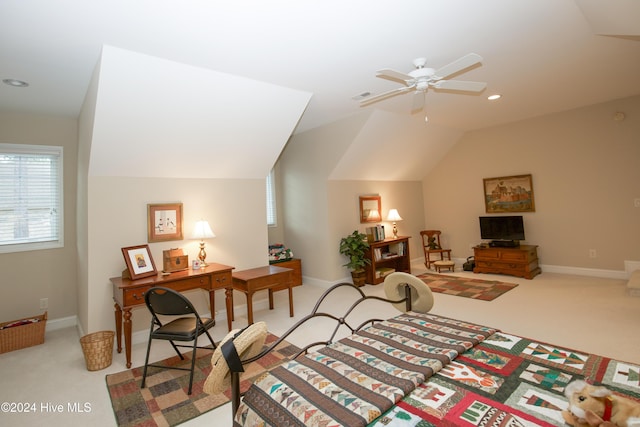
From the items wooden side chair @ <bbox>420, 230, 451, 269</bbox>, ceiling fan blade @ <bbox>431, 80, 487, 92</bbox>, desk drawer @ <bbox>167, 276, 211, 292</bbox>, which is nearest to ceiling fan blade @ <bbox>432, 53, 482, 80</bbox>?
ceiling fan blade @ <bbox>431, 80, 487, 92</bbox>

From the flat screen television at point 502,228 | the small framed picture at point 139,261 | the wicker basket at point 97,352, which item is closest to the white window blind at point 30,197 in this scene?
the small framed picture at point 139,261

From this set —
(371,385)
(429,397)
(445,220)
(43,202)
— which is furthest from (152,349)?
(445,220)

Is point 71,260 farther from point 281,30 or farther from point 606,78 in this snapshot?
point 606,78

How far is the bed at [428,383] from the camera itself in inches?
46.0

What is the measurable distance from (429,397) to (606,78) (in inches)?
183

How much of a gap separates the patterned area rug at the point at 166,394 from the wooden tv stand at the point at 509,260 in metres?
4.28

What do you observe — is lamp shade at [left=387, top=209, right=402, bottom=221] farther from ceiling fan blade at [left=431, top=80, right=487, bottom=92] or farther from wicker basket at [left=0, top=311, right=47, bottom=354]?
wicker basket at [left=0, top=311, right=47, bottom=354]

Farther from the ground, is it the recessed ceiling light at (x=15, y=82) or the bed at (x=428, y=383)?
the recessed ceiling light at (x=15, y=82)

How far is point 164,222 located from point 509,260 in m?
5.42

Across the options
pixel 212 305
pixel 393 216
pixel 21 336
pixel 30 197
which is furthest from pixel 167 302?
pixel 393 216

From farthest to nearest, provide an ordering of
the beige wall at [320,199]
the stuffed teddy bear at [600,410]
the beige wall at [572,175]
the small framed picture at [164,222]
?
the beige wall at [320,199] < the beige wall at [572,175] < the small framed picture at [164,222] < the stuffed teddy bear at [600,410]

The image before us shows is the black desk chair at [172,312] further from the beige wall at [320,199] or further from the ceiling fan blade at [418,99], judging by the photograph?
the beige wall at [320,199]

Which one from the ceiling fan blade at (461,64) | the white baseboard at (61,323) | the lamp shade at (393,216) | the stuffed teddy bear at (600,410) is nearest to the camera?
the stuffed teddy bear at (600,410)

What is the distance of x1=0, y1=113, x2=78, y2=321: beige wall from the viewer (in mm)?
3695
